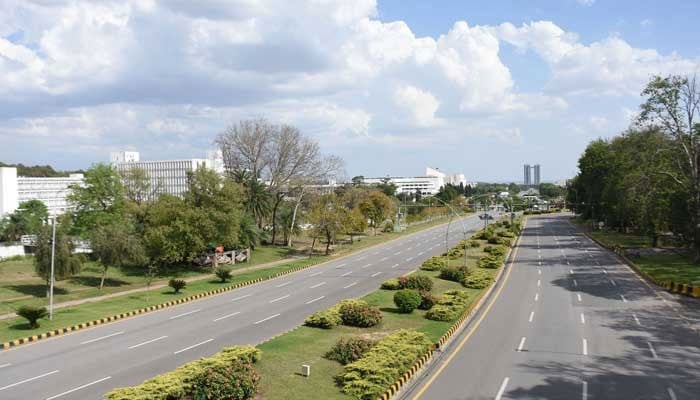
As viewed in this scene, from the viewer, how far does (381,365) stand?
18766 millimetres

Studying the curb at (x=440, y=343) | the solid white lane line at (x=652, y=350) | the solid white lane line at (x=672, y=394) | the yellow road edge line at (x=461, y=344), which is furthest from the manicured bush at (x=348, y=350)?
the solid white lane line at (x=652, y=350)

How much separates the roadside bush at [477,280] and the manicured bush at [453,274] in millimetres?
543

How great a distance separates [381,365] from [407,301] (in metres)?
11.1

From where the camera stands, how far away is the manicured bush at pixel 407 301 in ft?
97.6

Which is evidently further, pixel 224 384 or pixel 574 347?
pixel 574 347

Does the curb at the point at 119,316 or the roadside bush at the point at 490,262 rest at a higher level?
the roadside bush at the point at 490,262

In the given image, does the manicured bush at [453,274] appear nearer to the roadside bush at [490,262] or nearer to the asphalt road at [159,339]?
the asphalt road at [159,339]

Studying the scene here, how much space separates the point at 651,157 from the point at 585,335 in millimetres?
31877

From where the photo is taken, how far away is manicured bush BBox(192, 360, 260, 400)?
1566 centimetres

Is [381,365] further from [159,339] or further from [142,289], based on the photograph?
[142,289]

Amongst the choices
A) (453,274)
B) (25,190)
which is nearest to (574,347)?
(453,274)

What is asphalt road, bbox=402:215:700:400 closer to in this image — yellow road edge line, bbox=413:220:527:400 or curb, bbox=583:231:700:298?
yellow road edge line, bbox=413:220:527:400

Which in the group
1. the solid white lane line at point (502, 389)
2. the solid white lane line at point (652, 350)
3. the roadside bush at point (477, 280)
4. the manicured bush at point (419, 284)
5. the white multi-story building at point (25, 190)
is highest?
the white multi-story building at point (25, 190)

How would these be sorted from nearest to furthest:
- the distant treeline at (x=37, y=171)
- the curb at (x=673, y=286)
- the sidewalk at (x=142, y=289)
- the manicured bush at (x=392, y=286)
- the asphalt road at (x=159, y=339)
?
the asphalt road at (x=159, y=339), the sidewalk at (x=142, y=289), the curb at (x=673, y=286), the manicured bush at (x=392, y=286), the distant treeline at (x=37, y=171)
